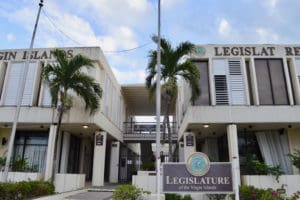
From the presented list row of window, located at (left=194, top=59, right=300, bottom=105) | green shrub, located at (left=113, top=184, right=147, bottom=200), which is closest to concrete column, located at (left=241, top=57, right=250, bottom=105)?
row of window, located at (left=194, top=59, right=300, bottom=105)

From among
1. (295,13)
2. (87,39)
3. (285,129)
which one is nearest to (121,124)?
(87,39)

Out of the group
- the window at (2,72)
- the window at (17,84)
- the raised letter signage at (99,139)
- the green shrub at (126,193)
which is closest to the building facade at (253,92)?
the green shrub at (126,193)

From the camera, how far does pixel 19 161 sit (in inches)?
464

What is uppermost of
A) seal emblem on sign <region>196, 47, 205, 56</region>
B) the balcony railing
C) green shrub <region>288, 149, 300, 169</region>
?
seal emblem on sign <region>196, 47, 205, 56</region>

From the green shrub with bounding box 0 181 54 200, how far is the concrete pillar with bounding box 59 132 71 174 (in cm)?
384

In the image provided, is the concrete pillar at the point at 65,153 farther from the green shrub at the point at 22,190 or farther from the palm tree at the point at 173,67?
the palm tree at the point at 173,67

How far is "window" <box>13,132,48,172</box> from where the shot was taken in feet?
43.2

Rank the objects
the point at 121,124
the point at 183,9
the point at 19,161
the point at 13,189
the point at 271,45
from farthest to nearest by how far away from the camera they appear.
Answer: the point at 121,124 < the point at 271,45 < the point at 19,161 < the point at 183,9 < the point at 13,189

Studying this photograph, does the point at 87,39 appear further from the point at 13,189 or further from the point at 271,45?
the point at 271,45

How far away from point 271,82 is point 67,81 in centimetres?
980

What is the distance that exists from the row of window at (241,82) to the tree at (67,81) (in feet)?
16.9

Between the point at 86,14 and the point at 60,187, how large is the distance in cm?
763

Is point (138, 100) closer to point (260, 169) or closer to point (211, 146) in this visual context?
point (211, 146)

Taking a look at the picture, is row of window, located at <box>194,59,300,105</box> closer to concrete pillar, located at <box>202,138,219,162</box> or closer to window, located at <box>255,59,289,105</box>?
window, located at <box>255,59,289,105</box>
